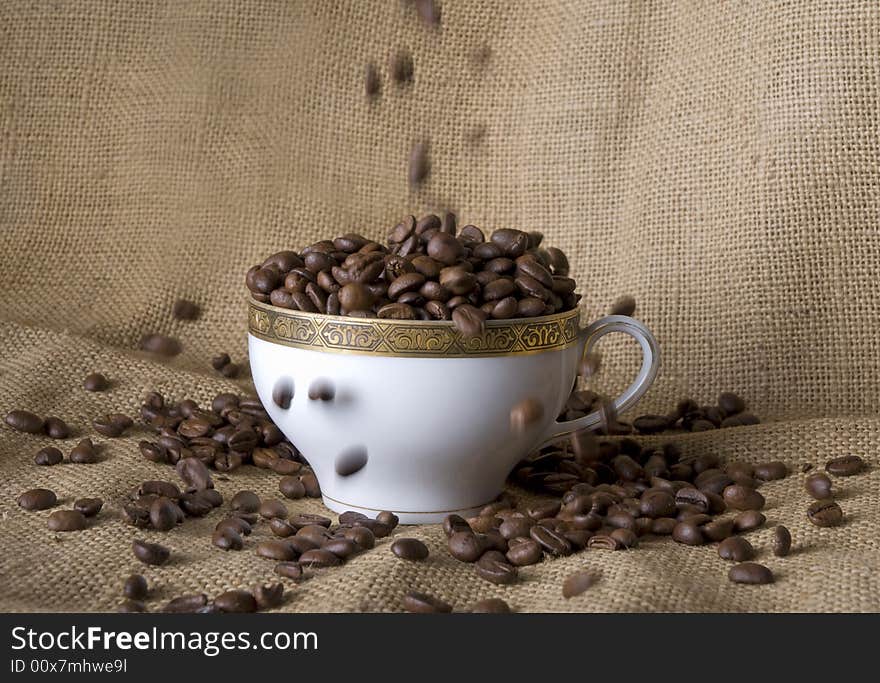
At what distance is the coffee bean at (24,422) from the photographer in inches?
71.9

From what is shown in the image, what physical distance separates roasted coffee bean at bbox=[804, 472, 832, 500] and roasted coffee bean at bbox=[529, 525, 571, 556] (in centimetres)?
43

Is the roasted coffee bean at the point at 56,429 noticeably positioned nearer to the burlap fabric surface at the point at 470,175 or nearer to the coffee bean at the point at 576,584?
the burlap fabric surface at the point at 470,175

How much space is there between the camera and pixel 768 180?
7.18ft

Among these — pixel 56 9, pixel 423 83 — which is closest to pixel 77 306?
pixel 56 9

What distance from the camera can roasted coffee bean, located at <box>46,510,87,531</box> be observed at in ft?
4.80

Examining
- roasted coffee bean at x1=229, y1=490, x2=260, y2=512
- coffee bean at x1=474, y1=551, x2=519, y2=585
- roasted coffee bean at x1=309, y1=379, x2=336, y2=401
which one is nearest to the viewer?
coffee bean at x1=474, y1=551, x2=519, y2=585

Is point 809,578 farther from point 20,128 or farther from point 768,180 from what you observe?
point 20,128

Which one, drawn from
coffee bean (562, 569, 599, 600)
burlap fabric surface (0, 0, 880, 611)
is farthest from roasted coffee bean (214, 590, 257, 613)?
burlap fabric surface (0, 0, 880, 611)

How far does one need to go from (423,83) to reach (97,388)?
99cm

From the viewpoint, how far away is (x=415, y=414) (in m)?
1.45

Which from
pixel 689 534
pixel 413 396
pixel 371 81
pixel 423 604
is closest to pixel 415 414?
pixel 413 396

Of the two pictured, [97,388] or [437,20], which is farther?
[437,20]

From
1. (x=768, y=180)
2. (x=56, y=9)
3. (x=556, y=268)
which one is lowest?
(x=556, y=268)

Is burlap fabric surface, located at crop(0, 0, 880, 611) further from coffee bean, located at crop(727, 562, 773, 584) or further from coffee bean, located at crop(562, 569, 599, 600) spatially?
coffee bean, located at crop(562, 569, 599, 600)
